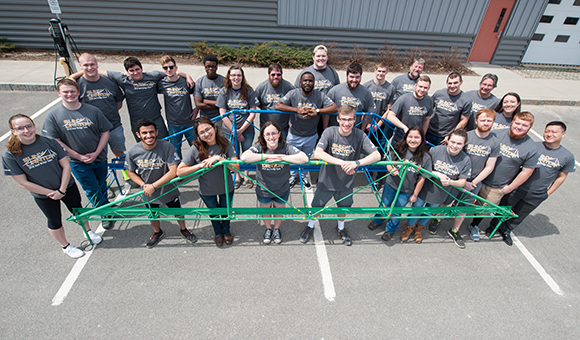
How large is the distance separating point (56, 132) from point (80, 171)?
0.59m

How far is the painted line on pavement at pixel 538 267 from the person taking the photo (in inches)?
147

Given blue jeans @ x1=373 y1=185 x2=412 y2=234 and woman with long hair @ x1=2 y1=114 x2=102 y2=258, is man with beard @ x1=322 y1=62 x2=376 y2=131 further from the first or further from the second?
woman with long hair @ x1=2 y1=114 x2=102 y2=258

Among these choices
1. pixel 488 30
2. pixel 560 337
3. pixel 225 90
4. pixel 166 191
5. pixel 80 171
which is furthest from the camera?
pixel 488 30

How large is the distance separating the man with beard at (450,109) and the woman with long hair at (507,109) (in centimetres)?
41

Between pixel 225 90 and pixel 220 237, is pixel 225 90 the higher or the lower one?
the higher one

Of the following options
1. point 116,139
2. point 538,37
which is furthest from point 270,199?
point 538,37

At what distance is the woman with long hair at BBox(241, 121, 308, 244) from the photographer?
3.27 meters

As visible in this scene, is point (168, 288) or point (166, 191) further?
point (166, 191)

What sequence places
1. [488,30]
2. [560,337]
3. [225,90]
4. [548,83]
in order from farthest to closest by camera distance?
[488,30]
[548,83]
[225,90]
[560,337]

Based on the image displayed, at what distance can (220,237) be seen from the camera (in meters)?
4.05

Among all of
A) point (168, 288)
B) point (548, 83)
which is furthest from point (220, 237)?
point (548, 83)

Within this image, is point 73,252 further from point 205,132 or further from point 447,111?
point 447,111

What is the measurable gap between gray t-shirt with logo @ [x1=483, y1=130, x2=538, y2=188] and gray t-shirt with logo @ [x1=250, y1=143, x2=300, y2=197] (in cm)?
272

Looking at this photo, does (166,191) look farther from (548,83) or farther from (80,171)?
(548,83)
